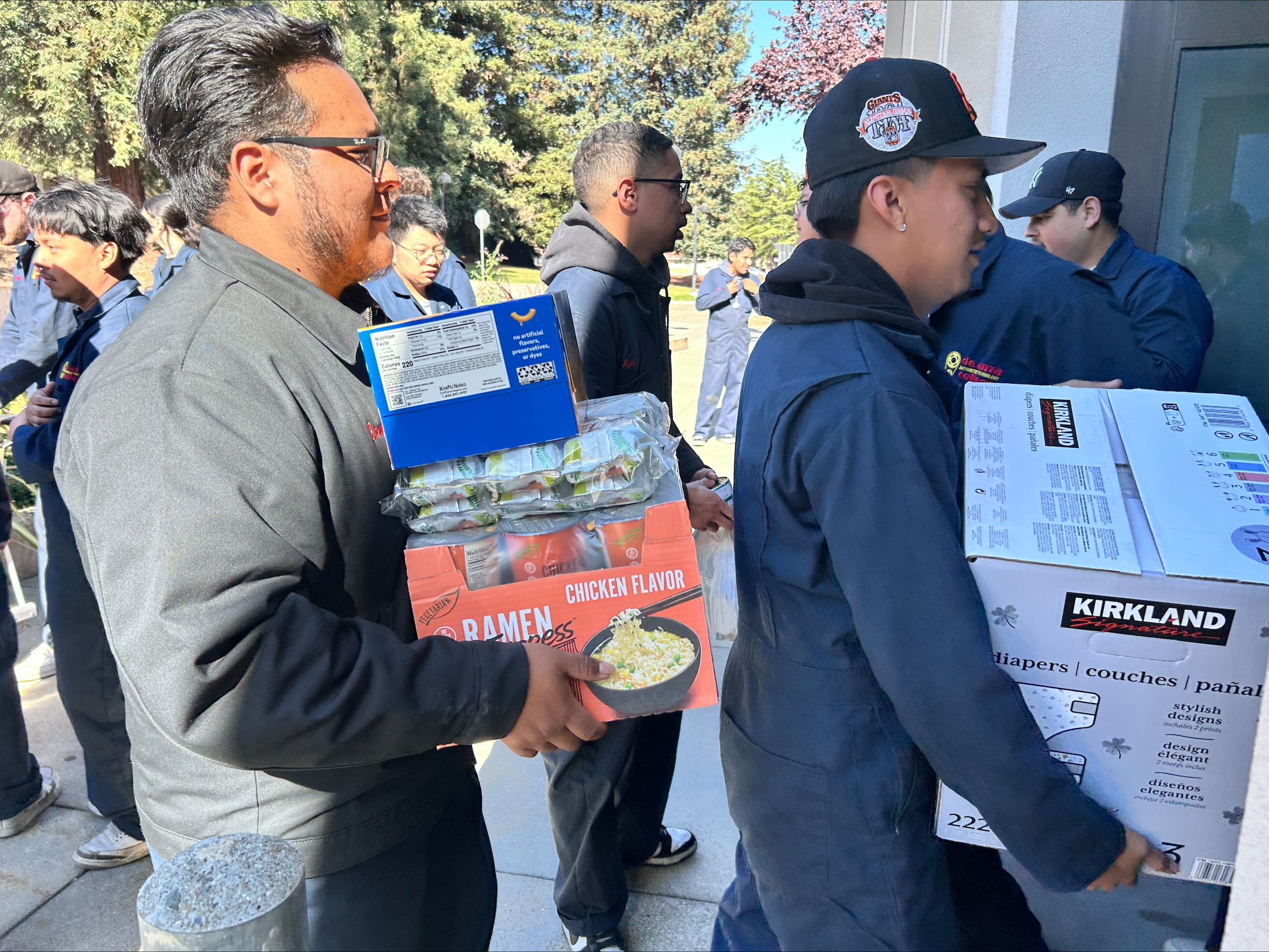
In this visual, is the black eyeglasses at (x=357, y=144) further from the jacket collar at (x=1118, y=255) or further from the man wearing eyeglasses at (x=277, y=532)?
the jacket collar at (x=1118, y=255)

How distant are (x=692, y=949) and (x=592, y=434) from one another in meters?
1.87

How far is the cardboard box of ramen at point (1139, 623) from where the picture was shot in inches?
47.8

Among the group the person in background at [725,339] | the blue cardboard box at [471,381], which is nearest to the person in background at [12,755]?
the blue cardboard box at [471,381]

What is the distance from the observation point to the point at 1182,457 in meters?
1.49

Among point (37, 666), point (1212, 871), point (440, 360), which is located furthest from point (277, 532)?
point (37, 666)

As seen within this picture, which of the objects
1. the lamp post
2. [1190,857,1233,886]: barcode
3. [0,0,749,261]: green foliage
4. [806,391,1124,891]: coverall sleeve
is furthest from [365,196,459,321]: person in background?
the lamp post

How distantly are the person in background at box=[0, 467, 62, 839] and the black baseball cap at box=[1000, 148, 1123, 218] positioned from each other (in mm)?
4012

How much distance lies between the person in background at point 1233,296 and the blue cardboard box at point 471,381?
3263 mm

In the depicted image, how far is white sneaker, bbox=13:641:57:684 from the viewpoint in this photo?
4.16 m

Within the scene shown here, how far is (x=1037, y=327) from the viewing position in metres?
2.62

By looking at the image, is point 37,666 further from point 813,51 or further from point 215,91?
point 813,51

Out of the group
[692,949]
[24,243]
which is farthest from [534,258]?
[692,949]

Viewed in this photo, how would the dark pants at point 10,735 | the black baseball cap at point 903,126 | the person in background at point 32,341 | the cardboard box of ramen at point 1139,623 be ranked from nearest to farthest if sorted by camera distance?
1. the cardboard box of ramen at point 1139,623
2. the black baseball cap at point 903,126
3. the dark pants at point 10,735
4. the person in background at point 32,341

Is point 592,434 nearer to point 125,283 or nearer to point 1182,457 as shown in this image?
point 1182,457
